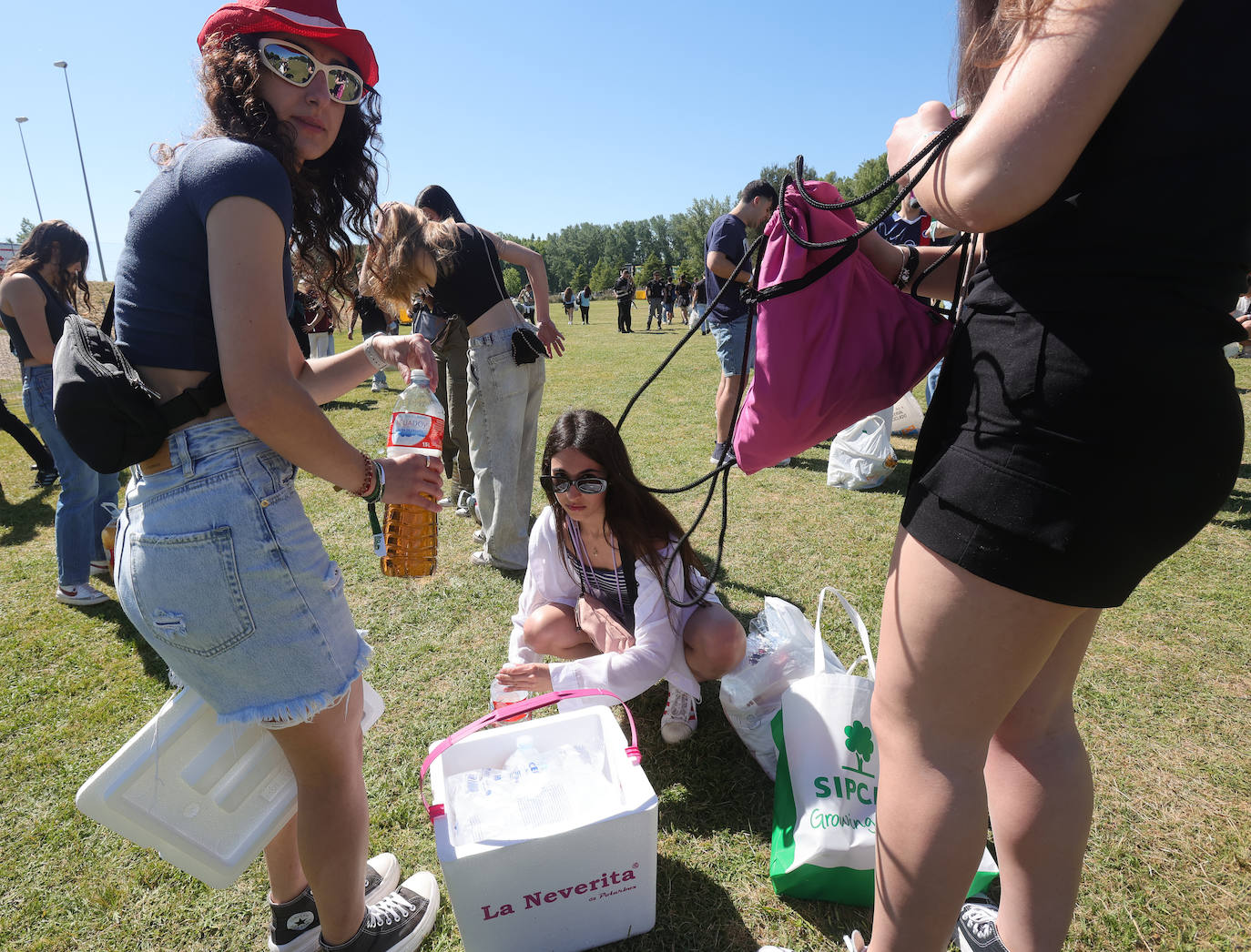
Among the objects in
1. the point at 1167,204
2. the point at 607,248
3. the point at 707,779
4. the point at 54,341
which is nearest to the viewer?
the point at 1167,204

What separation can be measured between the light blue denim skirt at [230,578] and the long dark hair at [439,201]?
339 centimetres

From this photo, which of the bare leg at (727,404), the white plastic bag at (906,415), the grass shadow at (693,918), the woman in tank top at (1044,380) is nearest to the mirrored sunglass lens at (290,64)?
the woman in tank top at (1044,380)

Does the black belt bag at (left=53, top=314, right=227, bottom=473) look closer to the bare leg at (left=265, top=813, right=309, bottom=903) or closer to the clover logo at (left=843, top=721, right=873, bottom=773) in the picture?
the bare leg at (left=265, top=813, right=309, bottom=903)

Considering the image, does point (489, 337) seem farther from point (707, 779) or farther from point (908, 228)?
point (908, 228)

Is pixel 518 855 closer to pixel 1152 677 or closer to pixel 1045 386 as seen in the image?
pixel 1045 386

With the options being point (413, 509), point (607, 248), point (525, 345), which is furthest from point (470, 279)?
point (607, 248)

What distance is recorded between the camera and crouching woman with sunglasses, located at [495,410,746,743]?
7.38ft

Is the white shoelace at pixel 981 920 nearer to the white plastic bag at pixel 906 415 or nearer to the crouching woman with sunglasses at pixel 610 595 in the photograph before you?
the crouching woman with sunglasses at pixel 610 595

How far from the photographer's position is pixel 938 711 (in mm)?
1027

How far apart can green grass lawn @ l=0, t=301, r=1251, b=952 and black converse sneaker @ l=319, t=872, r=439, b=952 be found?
0.07m

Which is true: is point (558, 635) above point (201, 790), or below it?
below

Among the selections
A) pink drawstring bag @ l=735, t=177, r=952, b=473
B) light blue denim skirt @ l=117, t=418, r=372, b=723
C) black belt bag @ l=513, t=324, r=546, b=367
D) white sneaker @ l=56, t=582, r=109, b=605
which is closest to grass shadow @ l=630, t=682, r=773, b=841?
light blue denim skirt @ l=117, t=418, r=372, b=723

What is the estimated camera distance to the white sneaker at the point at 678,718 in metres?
2.41

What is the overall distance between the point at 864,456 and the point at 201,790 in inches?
178
